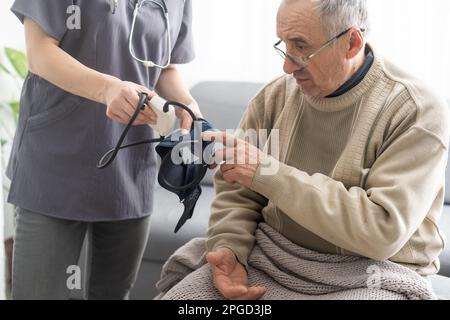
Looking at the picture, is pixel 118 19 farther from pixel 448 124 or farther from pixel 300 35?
pixel 448 124

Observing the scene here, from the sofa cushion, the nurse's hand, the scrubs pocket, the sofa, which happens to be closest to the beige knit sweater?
the nurse's hand

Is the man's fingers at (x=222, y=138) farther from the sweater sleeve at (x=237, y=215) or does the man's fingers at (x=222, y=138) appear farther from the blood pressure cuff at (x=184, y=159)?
the sweater sleeve at (x=237, y=215)

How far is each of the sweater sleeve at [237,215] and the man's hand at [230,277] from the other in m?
0.02

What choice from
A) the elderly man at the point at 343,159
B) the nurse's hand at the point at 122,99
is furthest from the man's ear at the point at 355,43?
the nurse's hand at the point at 122,99

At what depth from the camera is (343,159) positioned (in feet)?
→ 3.59

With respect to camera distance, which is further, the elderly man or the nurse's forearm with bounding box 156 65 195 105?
the nurse's forearm with bounding box 156 65 195 105

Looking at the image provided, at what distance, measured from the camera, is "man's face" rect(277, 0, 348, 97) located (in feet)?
3.38

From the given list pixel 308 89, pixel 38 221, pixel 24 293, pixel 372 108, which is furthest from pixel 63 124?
pixel 372 108

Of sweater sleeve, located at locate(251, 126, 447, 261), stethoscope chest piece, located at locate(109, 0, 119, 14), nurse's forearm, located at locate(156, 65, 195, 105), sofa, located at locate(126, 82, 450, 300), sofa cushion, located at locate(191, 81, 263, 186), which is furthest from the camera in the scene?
sofa cushion, located at locate(191, 81, 263, 186)

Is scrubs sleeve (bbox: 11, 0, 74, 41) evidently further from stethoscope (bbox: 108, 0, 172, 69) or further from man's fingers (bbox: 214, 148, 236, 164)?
man's fingers (bbox: 214, 148, 236, 164)

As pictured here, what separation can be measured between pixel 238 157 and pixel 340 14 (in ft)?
1.07

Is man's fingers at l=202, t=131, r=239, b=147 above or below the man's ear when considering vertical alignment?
below

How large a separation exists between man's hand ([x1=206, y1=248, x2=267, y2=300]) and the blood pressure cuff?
151 millimetres

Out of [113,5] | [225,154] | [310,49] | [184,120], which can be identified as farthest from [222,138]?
[113,5]
